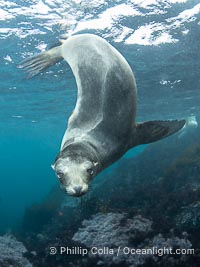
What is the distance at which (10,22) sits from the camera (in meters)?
13.8

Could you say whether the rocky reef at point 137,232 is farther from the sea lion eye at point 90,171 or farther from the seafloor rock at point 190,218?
the sea lion eye at point 90,171

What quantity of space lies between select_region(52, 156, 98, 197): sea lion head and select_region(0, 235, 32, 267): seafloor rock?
5.99 meters

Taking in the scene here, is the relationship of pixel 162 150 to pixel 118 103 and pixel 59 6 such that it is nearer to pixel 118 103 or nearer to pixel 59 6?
pixel 59 6

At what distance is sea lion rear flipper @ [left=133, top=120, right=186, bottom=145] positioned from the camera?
4551 mm

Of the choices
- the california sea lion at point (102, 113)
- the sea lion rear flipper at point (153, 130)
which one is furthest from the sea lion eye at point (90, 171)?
the sea lion rear flipper at point (153, 130)

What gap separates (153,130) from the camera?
4691 mm

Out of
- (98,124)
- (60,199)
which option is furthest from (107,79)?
(60,199)

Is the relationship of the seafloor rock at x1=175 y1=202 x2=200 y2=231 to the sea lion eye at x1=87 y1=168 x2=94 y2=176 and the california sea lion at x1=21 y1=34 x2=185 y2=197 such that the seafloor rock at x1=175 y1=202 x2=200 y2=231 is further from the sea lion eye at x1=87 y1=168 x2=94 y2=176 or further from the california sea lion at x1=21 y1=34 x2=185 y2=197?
the sea lion eye at x1=87 y1=168 x2=94 y2=176

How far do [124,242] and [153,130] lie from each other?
170 inches

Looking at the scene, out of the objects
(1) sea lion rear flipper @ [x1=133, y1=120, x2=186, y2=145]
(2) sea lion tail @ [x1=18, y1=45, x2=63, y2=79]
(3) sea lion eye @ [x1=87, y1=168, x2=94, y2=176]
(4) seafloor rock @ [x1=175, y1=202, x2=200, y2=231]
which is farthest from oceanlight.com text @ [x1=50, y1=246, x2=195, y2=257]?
(2) sea lion tail @ [x1=18, y1=45, x2=63, y2=79]

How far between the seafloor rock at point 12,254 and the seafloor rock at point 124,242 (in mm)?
1722

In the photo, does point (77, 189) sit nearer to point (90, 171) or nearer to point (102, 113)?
point (90, 171)

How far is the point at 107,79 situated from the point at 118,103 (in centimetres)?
36

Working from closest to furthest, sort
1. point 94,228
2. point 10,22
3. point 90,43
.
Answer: point 90,43
point 94,228
point 10,22
